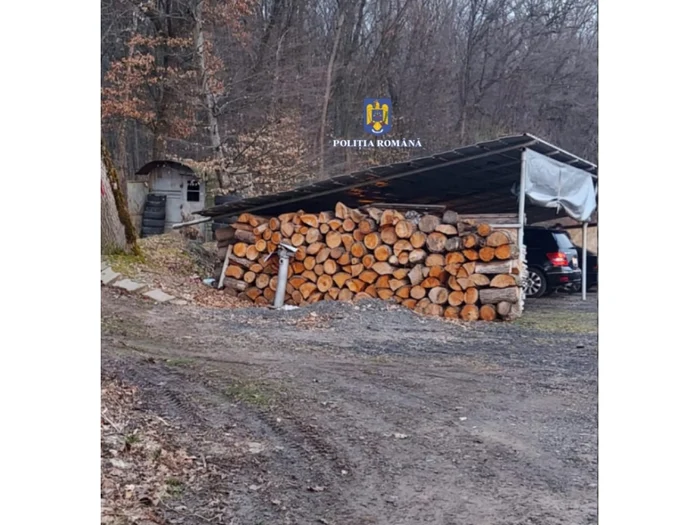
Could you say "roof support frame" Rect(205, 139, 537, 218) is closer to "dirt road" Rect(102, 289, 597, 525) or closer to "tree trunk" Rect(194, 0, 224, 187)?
"tree trunk" Rect(194, 0, 224, 187)

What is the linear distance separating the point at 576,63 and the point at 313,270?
4.15 ft

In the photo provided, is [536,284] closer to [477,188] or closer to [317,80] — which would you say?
[477,188]

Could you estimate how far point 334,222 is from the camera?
9.43ft

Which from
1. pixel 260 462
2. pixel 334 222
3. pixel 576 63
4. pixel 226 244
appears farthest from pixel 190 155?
pixel 576 63

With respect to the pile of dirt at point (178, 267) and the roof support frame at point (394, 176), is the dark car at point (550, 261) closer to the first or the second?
the roof support frame at point (394, 176)

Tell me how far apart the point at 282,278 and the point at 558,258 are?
1045mm

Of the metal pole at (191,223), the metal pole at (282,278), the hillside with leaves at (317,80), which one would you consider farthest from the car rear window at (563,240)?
the metal pole at (191,223)

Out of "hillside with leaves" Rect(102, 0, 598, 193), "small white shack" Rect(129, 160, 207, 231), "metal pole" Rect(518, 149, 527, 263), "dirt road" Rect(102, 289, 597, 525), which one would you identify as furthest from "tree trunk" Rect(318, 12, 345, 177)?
"metal pole" Rect(518, 149, 527, 263)

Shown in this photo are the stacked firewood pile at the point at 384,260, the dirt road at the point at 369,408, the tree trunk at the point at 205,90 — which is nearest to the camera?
the dirt road at the point at 369,408

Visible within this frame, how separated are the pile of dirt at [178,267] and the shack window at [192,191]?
0.15 metres

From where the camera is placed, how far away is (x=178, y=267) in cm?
287

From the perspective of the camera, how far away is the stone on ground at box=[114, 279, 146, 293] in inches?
110

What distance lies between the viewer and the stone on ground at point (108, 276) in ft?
9.15
